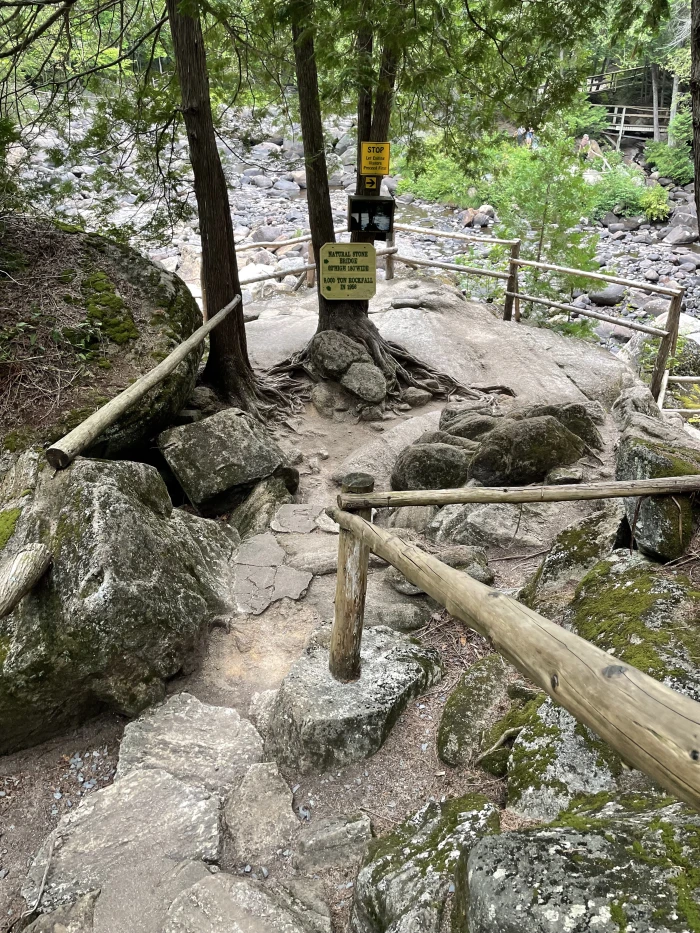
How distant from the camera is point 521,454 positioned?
185 inches

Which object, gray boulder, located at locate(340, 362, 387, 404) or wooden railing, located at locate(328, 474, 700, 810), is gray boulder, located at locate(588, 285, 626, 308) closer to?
gray boulder, located at locate(340, 362, 387, 404)

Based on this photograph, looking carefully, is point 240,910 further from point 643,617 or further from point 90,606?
point 643,617

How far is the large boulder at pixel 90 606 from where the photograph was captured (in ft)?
9.26

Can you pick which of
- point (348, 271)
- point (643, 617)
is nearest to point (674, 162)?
point (348, 271)

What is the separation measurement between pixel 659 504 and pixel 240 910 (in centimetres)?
221

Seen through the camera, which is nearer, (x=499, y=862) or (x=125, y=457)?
(x=499, y=862)

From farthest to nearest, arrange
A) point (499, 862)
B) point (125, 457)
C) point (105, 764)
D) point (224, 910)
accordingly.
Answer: point (125, 457) < point (105, 764) < point (224, 910) < point (499, 862)

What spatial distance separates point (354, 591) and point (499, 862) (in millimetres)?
1438

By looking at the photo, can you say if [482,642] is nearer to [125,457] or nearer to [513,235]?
[125,457]

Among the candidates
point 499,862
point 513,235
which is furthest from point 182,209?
point 513,235

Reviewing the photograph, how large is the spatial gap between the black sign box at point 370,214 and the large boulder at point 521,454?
3.43 metres

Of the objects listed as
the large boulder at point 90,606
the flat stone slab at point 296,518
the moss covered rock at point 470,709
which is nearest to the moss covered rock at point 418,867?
the moss covered rock at point 470,709

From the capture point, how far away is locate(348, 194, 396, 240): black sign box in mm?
7047

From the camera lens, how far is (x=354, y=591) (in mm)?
2863
